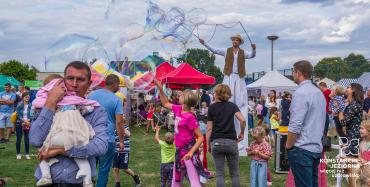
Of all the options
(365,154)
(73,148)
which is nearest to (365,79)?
(365,154)

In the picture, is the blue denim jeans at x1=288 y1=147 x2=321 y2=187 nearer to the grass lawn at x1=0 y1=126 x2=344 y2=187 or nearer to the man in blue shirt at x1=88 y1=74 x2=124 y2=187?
the man in blue shirt at x1=88 y1=74 x2=124 y2=187

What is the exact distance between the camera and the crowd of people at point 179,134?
9.97 ft

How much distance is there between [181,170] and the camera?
6.27 m

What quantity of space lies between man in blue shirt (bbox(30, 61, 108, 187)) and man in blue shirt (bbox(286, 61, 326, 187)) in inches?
102

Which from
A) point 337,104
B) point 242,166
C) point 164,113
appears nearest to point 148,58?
point 242,166

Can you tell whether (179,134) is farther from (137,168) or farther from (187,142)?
(137,168)

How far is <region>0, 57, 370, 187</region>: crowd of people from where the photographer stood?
3.04m

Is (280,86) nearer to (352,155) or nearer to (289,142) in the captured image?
(352,155)

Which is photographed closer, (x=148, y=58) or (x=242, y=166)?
(x=148, y=58)

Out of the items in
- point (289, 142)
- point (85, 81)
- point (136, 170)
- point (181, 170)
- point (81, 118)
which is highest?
point (85, 81)

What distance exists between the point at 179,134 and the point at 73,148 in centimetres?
326

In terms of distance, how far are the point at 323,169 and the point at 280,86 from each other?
756 inches

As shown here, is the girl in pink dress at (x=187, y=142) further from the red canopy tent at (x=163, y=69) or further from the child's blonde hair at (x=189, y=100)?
the red canopy tent at (x=163, y=69)

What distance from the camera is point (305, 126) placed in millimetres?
5215
